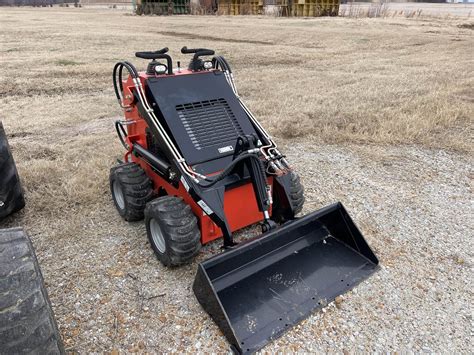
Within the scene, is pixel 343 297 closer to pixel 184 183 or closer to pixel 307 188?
pixel 184 183

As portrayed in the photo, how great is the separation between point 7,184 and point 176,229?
1.72m

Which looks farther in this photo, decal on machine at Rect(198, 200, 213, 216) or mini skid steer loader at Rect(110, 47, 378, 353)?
decal on machine at Rect(198, 200, 213, 216)

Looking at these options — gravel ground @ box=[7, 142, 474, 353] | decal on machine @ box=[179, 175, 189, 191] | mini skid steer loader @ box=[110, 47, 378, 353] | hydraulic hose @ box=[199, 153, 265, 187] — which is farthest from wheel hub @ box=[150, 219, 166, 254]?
hydraulic hose @ box=[199, 153, 265, 187]

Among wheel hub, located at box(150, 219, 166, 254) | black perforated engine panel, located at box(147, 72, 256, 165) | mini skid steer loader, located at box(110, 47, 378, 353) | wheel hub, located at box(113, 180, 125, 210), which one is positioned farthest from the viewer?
wheel hub, located at box(113, 180, 125, 210)

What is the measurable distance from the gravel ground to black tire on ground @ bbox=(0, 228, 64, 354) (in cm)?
78

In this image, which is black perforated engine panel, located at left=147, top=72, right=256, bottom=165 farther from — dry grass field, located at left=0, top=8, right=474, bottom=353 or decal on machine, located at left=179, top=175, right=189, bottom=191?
dry grass field, located at left=0, top=8, right=474, bottom=353

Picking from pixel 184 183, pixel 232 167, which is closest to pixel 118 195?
pixel 184 183

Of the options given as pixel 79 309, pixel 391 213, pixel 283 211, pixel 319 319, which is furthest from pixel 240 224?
pixel 391 213

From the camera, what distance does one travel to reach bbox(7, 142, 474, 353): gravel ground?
2486 millimetres

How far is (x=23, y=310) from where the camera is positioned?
1682mm

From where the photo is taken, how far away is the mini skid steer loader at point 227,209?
264cm

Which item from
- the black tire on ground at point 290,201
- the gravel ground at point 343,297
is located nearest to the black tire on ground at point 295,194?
the black tire on ground at point 290,201

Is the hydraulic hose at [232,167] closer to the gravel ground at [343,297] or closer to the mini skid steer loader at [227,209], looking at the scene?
the mini skid steer loader at [227,209]

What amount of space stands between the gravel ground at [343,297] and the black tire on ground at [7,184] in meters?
0.26
